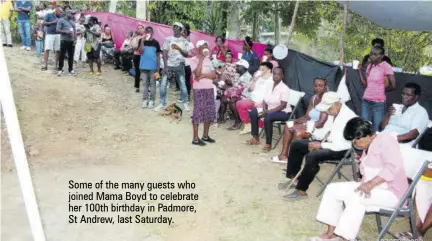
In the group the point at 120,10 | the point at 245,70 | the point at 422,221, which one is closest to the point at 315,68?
the point at 245,70

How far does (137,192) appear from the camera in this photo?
5.06 metres

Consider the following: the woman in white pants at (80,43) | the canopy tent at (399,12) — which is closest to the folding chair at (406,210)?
the canopy tent at (399,12)

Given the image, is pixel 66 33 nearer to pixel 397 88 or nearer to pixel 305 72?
pixel 305 72

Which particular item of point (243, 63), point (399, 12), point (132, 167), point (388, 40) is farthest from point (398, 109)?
point (388, 40)

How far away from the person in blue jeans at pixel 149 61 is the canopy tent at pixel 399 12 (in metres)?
3.56

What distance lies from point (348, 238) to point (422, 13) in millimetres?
4472

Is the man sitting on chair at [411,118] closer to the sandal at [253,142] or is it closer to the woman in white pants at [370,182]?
the woman in white pants at [370,182]

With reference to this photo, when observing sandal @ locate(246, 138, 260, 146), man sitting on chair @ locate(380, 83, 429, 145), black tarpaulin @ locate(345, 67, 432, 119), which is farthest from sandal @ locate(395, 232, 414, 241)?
sandal @ locate(246, 138, 260, 146)

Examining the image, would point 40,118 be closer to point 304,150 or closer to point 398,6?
point 304,150

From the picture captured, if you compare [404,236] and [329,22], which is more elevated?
[329,22]

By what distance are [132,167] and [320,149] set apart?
252 centimetres

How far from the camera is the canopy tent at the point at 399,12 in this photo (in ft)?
20.7

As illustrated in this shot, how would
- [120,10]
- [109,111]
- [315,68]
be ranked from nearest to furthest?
[315,68], [109,111], [120,10]

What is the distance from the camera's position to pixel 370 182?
3711mm
